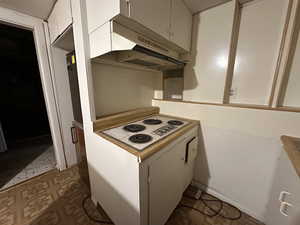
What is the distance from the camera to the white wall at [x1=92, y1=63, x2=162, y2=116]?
130cm

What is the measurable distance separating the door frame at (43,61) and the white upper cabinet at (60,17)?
0.64ft

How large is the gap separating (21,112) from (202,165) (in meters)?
3.96

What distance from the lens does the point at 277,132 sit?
1.01 m

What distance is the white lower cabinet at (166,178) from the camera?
32.1 inches

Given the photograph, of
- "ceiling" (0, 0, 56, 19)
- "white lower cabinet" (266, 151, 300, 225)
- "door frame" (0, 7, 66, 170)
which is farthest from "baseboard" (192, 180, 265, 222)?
"ceiling" (0, 0, 56, 19)

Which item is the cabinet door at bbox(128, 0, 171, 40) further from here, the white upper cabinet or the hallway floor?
the hallway floor

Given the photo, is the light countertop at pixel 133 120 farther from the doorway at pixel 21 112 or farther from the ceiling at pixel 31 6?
the doorway at pixel 21 112

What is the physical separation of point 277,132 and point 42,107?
14.4ft

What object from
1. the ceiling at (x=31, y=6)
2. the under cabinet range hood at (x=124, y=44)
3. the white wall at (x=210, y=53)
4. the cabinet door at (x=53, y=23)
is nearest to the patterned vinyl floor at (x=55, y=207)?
the white wall at (x=210, y=53)

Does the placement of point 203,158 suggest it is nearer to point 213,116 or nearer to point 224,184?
point 224,184

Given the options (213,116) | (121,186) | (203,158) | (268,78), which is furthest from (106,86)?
(268,78)

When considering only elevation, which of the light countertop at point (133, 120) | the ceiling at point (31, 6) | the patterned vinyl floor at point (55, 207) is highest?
the ceiling at point (31, 6)

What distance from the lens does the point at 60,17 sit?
1149 mm

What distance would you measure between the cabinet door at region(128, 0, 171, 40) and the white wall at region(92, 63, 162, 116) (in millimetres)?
656
